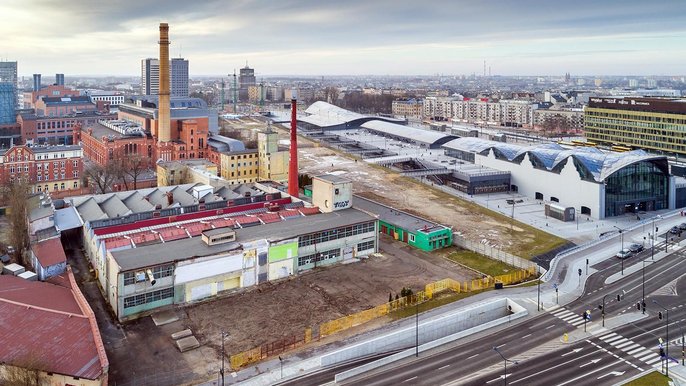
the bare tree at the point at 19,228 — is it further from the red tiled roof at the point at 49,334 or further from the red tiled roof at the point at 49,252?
the red tiled roof at the point at 49,334

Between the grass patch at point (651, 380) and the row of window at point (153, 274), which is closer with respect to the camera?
the grass patch at point (651, 380)

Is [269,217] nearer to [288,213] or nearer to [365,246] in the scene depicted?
[288,213]

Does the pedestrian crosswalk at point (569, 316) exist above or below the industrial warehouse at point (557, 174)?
below

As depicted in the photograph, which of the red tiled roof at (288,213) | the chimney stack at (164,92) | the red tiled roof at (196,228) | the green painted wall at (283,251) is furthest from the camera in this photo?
the chimney stack at (164,92)

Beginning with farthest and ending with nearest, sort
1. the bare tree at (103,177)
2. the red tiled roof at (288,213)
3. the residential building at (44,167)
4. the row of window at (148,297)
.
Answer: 1. the residential building at (44,167)
2. the bare tree at (103,177)
3. the red tiled roof at (288,213)
4. the row of window at (148,297)

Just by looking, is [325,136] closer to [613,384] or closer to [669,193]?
[669,193]

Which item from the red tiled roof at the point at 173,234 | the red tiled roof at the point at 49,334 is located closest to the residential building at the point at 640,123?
the red tiled roof at the point at 173,234

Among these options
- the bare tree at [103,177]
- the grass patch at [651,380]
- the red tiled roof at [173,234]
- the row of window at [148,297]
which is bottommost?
the grass patch at [651,380]

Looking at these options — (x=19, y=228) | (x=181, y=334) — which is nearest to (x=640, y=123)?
(x=181, y=334)
